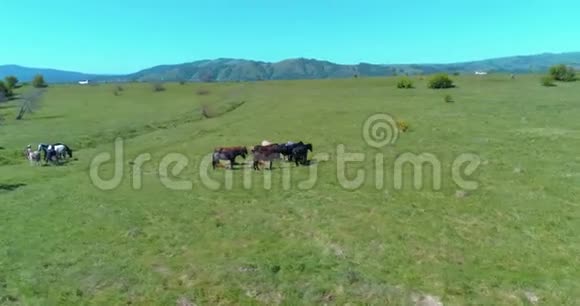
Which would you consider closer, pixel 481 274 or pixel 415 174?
pixel 481 274

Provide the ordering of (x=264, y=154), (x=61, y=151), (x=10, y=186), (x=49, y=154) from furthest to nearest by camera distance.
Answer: (x=61, y=151) → (x=49, y=154) → (x=264, y=154) → (x=10, y=186)

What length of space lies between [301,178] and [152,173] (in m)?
7.62

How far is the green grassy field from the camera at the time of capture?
11.5m

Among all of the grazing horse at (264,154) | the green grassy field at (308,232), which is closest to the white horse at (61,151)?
the green grassy field at (308,232)

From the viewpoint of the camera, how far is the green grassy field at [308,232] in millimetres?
11492

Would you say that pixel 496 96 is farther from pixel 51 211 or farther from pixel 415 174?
pixel 51 211

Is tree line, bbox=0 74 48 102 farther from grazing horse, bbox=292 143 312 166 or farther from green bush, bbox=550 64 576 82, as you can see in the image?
green bush, bbox=550 64 576 82

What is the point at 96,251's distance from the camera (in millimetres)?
14109

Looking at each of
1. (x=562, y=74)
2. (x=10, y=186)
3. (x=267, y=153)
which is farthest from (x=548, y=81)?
(x=10, y=186)

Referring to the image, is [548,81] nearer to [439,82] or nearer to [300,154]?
[439,82]

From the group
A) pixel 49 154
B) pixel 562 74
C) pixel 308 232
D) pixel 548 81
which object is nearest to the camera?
pixel 308 232

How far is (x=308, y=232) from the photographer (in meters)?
15.2

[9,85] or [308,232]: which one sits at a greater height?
[9,85]

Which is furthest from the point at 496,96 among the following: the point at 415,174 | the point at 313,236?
the point at 313,236
